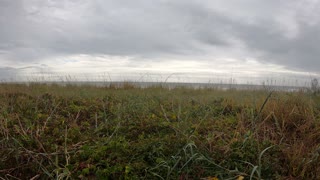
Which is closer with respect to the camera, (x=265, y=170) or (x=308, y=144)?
(x=265, y=170)

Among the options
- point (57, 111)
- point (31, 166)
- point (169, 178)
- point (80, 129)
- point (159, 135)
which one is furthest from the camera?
point (57, 111)

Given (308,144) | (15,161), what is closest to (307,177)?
(308,144)

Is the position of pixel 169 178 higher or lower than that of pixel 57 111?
lower

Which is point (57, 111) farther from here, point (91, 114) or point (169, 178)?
point (169, 178)

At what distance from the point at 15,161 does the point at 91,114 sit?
1846 millimetres

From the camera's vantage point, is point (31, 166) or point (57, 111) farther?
point (57, 111)

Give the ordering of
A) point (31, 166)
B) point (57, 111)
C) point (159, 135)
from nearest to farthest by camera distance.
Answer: point (31, 166) < point (159, 135) < point (57, 111)

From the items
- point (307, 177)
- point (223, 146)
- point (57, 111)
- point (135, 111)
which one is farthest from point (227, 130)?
point (57, 111)

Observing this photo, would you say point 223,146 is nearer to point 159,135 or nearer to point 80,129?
point 159,135

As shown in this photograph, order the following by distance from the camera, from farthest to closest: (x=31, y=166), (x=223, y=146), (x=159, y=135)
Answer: (x=159, y=135) → (x=223, y=146) → (x=31, y=166)

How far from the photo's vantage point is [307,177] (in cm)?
208

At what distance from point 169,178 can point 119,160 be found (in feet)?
1.92

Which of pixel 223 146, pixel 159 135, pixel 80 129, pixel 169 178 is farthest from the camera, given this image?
pixel 80 129

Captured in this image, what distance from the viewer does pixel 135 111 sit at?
4.13 meters
